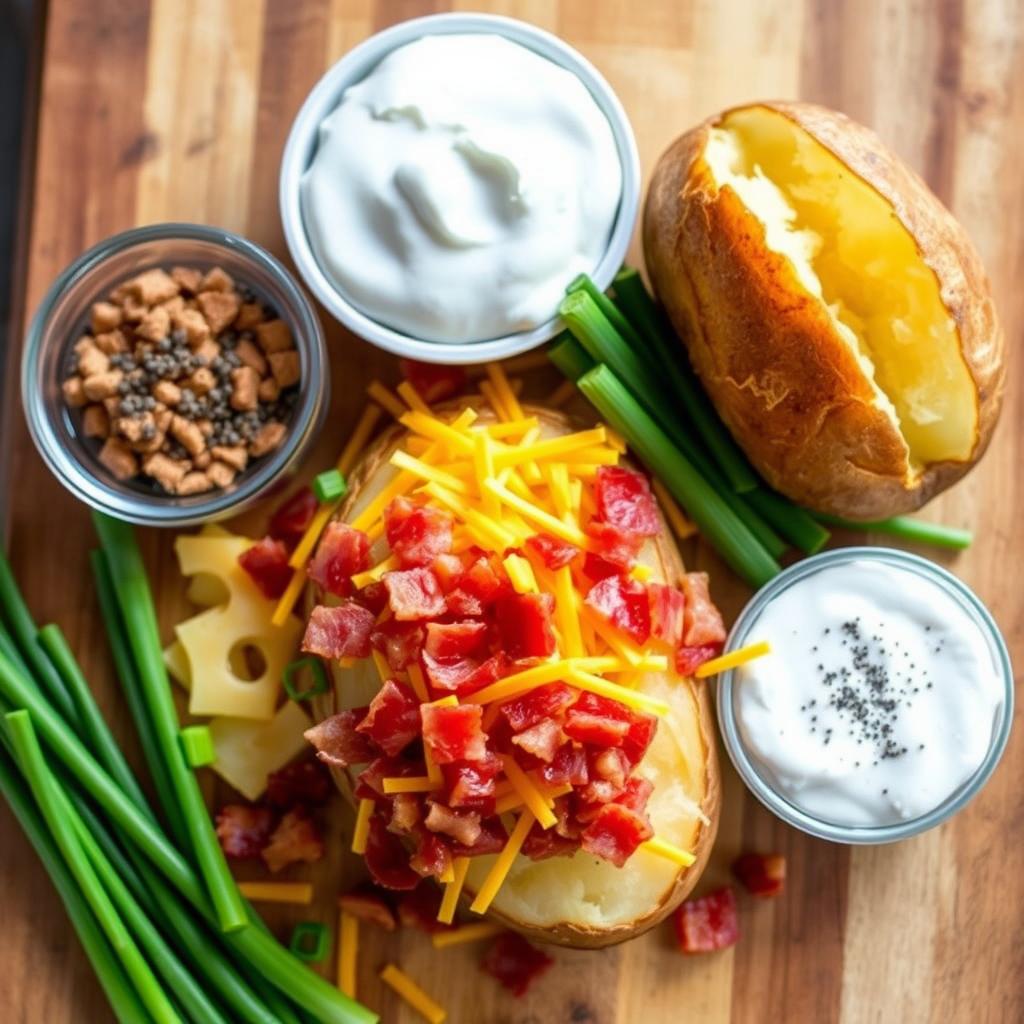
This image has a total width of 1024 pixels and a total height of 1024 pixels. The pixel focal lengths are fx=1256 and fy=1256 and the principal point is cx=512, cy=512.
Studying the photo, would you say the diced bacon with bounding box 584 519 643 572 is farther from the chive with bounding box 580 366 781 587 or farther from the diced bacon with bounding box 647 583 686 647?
the chive with bounding box 580 366 781 587

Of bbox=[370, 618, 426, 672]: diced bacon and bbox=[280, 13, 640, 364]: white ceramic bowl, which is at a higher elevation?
bbox=[280, 13, 640, 364]: white ceramic bowl

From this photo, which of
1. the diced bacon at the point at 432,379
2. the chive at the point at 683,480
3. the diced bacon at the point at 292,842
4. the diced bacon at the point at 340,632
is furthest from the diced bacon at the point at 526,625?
the diced bacon at the point at 292,842

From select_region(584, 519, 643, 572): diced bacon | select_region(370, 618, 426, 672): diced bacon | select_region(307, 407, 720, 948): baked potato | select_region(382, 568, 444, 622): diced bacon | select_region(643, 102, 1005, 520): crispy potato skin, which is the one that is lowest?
select_region(307, 407, 720, 948): baked potato

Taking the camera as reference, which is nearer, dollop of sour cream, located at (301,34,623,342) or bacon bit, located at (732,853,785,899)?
dollop of sour cream, located at (301,34,623,342)

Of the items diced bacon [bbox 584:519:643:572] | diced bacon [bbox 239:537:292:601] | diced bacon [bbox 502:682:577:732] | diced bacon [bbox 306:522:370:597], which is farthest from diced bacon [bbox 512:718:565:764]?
diced bacon [bbox 239:537:292:601]

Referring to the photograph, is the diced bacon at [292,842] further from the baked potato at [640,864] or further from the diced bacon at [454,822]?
the diced bacon at [454,822]

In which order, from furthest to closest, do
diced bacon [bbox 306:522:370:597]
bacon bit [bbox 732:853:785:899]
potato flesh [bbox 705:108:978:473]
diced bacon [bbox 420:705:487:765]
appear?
bacon bit [bbox 732:853:785:899]
diced bacon [bbox 306:522:370:597]
potato flesh [bbox 705:108:978:473]
diced bacon [bbox 420:705:487:765]

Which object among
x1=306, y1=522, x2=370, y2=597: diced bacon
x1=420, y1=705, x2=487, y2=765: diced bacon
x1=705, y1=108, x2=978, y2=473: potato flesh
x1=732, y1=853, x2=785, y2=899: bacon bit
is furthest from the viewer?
x1=732, y1=853, x2=785, y2=899: bacon bit

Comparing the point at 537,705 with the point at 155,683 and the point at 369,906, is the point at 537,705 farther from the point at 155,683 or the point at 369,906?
the point at 155,683
